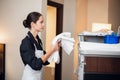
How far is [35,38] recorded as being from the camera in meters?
2.14

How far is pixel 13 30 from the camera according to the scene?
3.45 m

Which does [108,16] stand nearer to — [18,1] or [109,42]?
[18,1]

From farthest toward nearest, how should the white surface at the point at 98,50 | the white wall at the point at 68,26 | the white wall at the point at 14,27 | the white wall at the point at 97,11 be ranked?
the white wall at the point at 97,11, the white wall at the point at 68,26, the white wall at the point at 14,27, the white surface at the point at 98,50

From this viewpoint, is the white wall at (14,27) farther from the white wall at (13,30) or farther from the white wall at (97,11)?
the white wall at (97,11)

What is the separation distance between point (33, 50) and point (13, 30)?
4.95 ft

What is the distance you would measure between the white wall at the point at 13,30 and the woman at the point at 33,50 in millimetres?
1205

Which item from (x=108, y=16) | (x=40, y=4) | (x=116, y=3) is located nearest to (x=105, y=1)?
(x=108, y=16)

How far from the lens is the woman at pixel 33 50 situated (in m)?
1.97

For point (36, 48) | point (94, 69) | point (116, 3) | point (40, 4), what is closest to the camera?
point (94, 69)

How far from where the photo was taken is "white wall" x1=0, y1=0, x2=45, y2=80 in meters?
3.35

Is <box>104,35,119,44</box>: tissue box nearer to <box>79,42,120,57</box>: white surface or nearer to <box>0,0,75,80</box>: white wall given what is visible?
<box>79,42,120,57</box>: white surface

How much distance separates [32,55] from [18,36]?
4.89ft

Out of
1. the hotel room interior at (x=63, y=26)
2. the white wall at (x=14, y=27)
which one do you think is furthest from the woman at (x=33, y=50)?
the white wall at (x=14, y=27)

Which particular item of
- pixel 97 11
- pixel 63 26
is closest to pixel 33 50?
pixel 63 26
